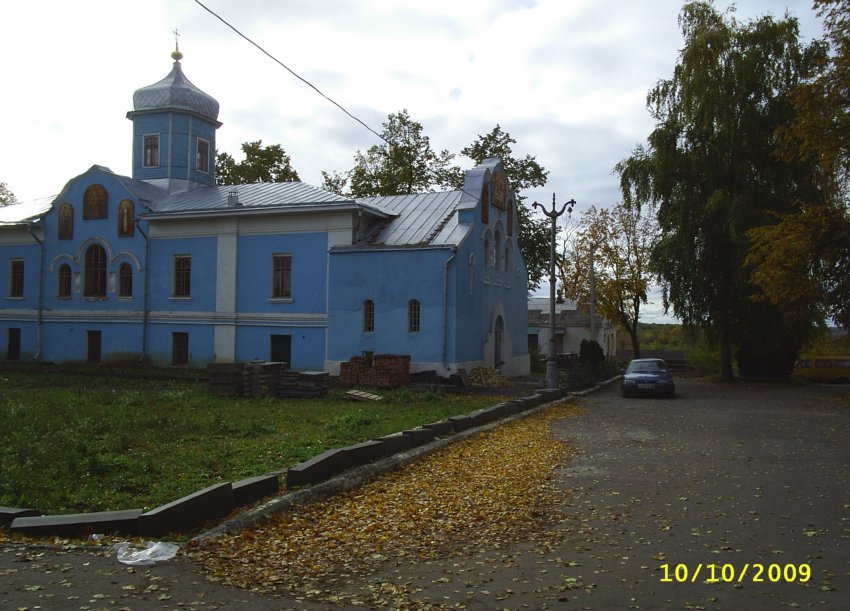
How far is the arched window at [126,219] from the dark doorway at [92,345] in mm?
4864

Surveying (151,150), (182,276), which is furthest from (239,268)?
(151,150)

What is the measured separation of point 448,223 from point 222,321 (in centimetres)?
1049

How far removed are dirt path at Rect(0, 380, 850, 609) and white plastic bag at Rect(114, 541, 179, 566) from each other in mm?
110

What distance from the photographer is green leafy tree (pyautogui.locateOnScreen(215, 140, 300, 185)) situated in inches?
1816

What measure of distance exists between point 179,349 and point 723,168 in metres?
24.9

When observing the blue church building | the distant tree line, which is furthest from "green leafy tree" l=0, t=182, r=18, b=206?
the distant tree line

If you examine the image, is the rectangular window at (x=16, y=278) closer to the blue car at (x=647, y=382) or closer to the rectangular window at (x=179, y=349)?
the rectangular window at (x=179, y=349)

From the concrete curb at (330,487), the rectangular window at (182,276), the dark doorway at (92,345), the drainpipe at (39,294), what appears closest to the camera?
the concrete curb at (330,487)

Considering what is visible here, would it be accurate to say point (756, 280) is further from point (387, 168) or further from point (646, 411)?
point (387, 168)

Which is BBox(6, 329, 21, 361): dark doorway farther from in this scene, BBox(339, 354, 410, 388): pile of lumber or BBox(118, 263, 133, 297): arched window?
BBox(339, 354, 410, 388): pile of lumber

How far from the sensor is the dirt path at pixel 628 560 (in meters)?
5.46

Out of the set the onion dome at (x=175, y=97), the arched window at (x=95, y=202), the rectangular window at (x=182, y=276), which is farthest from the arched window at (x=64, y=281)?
the onion dome at (x=175, y=97)

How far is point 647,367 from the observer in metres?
25.3

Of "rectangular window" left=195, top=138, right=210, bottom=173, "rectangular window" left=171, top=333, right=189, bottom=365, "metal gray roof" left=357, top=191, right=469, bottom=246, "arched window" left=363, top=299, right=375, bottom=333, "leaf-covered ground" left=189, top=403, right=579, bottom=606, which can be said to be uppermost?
"rectangular window" left=195, top=138, right=210, bottom=173
